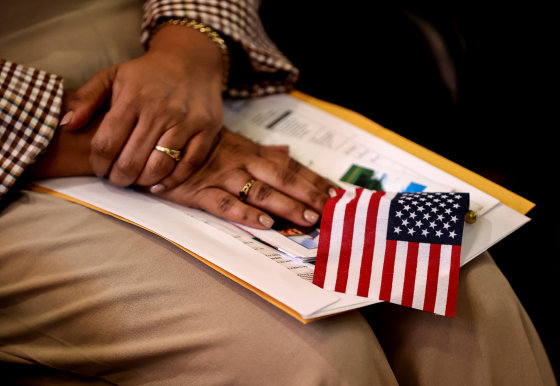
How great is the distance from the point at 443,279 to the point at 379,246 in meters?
0.09

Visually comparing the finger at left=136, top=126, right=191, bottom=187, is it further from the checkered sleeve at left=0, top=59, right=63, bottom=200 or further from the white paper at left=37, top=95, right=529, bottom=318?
the checkered sleeve at left=0, top=59, right=63, bottom=200

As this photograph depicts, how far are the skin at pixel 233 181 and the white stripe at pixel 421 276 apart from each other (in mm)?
165

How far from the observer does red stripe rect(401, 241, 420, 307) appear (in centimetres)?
51

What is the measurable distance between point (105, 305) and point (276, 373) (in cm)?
23

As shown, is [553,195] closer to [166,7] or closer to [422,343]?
[422,343]

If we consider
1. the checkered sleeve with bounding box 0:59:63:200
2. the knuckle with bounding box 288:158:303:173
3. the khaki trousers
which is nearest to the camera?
the khaki trousers

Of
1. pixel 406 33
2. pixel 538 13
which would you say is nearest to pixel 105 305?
pixel 406 33

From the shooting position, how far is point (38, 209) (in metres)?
0.60

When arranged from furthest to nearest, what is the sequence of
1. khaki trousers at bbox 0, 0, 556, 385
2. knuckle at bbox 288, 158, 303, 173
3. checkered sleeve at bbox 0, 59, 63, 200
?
knuckle at bbox 288, 158, 303, 173, checkered sleeve at bbox 0, 59, 63, 200, khaki trousers at bbox 0, 0, 556, 385

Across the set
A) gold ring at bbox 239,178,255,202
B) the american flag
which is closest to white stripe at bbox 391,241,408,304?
the american flag

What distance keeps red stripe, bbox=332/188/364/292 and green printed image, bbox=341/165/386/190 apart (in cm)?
8

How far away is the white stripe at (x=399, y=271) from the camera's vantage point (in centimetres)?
51

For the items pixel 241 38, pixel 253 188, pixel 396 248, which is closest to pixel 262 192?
pixel 253 188

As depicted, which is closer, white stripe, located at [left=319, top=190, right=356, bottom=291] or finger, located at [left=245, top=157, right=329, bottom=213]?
white stripe, located at [left=319, top=190, right=356, bottom=291]
